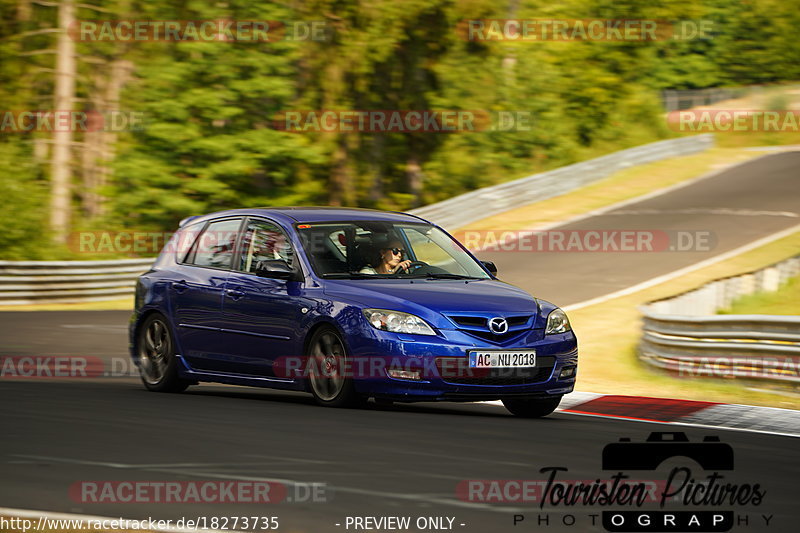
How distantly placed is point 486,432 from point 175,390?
3863 millimetres

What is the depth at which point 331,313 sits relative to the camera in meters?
10.4

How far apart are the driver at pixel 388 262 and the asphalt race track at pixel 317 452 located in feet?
3.56

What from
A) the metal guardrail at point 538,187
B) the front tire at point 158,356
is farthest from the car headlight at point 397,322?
the metal guardrail at point 538,187

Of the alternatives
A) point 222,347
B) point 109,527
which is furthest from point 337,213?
point 109,527

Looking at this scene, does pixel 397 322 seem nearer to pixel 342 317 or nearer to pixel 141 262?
pixel 342 317

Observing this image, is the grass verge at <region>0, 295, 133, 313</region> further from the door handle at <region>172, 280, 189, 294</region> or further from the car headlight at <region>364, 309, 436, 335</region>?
the car headlight at <region>364, 309, 436, 335</region>

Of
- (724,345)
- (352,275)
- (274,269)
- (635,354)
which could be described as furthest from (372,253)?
(635,354)

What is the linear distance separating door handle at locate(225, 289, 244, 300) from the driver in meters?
1.08

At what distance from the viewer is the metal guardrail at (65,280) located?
25125 millimetres

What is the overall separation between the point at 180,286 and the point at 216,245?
0.48 meters

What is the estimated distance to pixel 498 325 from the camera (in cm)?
1017

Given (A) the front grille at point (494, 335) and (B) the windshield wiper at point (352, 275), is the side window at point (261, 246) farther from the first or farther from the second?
(A) the front grille at point (494, 335)

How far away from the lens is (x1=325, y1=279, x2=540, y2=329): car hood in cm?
1014

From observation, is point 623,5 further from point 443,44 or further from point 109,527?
point 109,527
